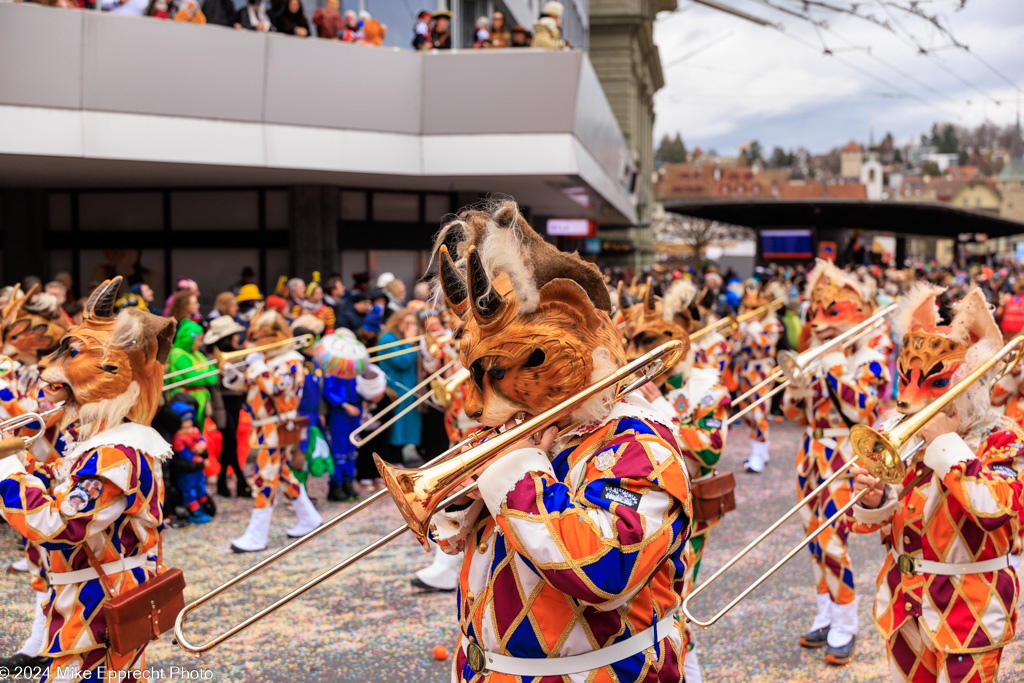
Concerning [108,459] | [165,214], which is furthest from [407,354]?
[165,214]

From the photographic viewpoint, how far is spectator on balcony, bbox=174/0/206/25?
1309cm

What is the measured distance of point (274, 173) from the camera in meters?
15.2

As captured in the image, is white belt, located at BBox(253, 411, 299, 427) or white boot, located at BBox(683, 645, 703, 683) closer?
white boot, located at BBox(683, 645, 703, 683)

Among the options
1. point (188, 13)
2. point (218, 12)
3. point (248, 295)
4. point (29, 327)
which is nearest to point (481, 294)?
point (29, 327)

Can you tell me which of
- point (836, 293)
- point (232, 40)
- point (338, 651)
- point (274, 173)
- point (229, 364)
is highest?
point (232, 40)

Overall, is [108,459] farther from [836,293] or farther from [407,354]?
[407,354]

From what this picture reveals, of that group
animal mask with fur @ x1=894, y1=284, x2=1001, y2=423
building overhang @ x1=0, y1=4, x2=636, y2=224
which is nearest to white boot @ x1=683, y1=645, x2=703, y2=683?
animal mask with fur @ x1=894, y1=284, x2=1001, y2=423

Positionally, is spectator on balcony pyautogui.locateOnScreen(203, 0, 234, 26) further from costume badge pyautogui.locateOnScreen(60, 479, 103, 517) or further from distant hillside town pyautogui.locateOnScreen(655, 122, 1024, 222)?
distant hillside town pyautogui.locateOnScreen(655, 122, 1024, 222)

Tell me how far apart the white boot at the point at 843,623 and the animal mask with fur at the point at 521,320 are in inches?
135

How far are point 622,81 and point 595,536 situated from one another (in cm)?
4222

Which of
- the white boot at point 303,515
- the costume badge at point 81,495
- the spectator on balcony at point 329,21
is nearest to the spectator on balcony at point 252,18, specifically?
the spectator on balcony at point 329,21

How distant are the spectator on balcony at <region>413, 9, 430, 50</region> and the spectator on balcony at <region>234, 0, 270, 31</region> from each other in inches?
103

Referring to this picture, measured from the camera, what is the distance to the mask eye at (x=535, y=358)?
91.4 inches

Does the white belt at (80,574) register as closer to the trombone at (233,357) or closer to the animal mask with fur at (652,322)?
the animal mask with fur at (652,322)
